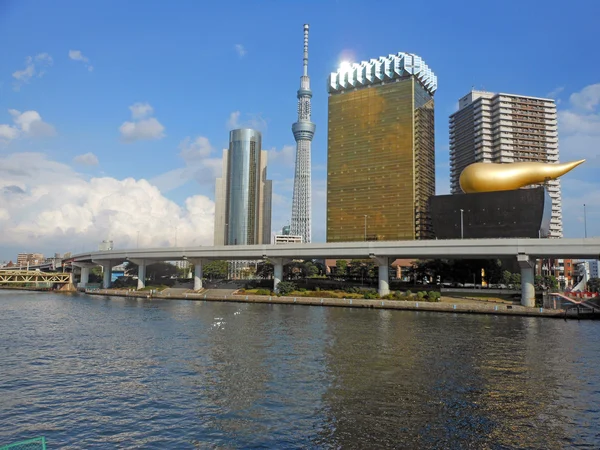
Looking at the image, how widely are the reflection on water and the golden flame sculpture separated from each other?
5370 centimetres

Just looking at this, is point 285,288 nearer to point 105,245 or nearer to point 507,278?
point 507,278

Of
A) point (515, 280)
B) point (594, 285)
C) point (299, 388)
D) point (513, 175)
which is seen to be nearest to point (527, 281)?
point (515, 280)

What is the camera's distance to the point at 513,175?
100188 mm

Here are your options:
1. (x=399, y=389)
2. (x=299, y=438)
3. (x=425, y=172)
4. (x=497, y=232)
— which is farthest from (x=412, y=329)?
(x=425, y=172)

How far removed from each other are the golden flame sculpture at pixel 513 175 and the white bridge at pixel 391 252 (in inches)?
756

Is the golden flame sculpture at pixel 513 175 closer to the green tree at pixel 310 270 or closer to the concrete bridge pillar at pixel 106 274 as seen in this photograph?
the green tree at pixel 310 270

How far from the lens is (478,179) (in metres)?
102

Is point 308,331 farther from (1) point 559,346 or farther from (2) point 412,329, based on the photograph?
(1) point 559,346

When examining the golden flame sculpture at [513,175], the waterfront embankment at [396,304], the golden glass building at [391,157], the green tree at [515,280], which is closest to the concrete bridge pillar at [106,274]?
the waterfront embankment at [396,304]

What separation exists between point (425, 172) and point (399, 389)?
561 ft

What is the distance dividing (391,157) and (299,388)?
16823 cm

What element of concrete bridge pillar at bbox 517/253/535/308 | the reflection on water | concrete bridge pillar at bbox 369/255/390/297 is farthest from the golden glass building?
the reflection on water

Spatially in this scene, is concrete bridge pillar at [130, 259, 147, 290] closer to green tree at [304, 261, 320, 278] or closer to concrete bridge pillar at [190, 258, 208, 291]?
concrete bridge pillar at [190, 258, 208, 291]

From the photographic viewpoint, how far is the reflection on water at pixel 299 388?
20875mm
